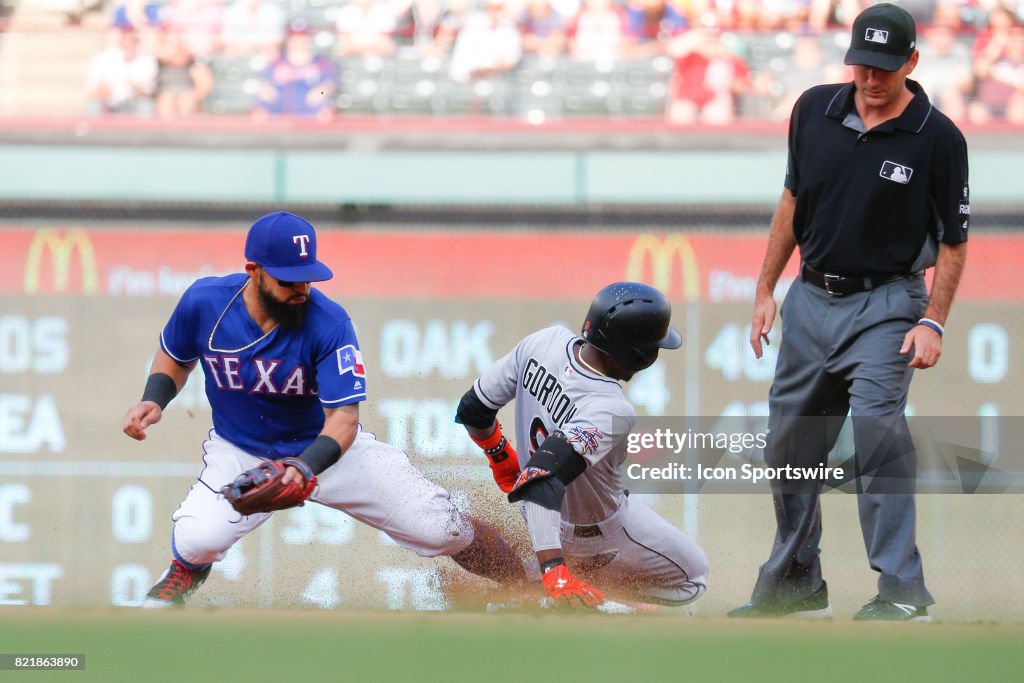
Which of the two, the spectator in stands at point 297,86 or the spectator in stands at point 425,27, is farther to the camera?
the spectator in stands at point 425,27

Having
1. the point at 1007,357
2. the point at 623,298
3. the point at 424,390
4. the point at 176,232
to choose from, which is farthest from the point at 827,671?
the point at 176,232

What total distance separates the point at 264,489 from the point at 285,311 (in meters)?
0.67

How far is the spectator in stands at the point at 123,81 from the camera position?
10.4 metres

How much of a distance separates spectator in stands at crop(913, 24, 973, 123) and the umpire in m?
6.24

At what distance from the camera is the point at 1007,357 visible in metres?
7.97

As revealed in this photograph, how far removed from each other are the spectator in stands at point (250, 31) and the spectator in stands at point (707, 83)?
3225 mm

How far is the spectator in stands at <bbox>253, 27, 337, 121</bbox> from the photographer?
33.7 ft

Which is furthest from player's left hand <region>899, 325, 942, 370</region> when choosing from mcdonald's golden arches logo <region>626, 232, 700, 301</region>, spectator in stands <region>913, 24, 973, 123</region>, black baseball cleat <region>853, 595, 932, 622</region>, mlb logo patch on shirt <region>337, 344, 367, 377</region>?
spectator in stands <region>913, 24, 973, 123</region>

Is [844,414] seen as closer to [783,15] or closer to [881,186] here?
[881,186]

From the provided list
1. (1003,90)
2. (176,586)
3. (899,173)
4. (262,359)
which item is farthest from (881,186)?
(1003,90)

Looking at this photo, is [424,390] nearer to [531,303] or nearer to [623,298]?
[531,303]

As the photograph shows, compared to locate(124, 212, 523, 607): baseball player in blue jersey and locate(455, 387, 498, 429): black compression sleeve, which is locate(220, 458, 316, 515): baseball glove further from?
locate(455, 387, 498, 429): black compression sleeve

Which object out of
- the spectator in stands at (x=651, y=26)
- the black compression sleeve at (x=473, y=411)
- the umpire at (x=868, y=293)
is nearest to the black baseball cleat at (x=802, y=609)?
the umpire at (x=868, y=293)

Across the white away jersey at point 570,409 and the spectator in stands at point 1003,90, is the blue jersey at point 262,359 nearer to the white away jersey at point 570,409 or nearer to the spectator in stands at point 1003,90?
the white away jersey at point 570,409
